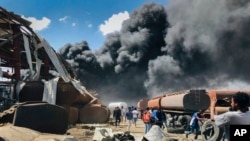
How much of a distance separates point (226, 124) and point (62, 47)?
6937cm

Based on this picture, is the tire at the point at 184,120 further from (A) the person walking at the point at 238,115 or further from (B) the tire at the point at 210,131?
(A) the person walking at the point at 238,115

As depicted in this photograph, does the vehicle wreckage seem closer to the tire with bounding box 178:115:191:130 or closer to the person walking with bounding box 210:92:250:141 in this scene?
the tire with bounding box 178:115:191:130

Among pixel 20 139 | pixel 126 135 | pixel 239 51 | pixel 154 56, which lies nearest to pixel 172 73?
pixel 154 56

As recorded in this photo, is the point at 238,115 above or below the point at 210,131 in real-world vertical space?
above

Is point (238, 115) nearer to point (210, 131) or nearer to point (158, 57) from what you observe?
point (210, 131)

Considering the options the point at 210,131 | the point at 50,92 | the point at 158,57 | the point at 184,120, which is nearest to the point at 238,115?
the point at 210,131

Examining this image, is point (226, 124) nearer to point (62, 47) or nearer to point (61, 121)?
point (61, 121)

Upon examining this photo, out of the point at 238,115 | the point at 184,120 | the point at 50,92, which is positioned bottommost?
the point at 184,120

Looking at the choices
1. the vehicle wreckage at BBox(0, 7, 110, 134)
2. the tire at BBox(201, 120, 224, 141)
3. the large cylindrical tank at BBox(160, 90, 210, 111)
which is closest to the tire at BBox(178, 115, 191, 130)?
the large cylindrical tank at BBox(160, 90, 210, 111)

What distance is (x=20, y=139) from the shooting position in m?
7.81

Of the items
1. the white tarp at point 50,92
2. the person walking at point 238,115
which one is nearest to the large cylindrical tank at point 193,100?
the white tarp at point 50,92

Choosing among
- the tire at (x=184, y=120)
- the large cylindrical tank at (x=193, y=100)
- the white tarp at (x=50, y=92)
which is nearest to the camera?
the white tarp at (x=50, y=92)

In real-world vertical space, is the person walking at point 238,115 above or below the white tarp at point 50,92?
below

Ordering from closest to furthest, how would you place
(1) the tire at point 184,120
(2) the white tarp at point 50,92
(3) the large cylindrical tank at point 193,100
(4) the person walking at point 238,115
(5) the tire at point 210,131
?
(4) the person walking at point 238,115
(5) the tire at point 210,131
(2) the white tarp at point 50,92
(3) the large cylindrical tank at point 193,100
(1) the tire at point 184,120
